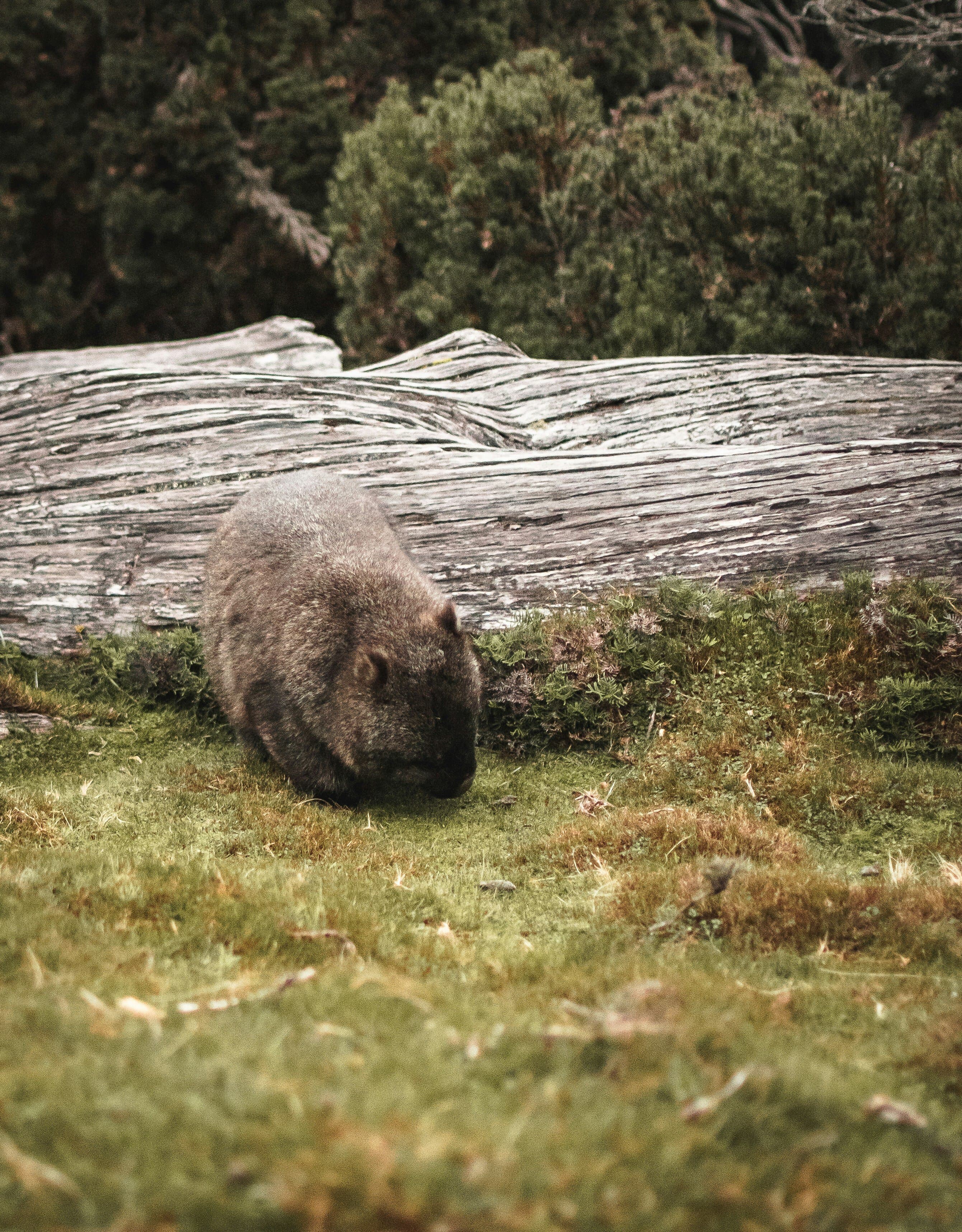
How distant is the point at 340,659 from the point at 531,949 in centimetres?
262

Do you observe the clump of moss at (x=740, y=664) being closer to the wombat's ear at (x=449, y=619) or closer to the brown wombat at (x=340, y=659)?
the brown wombat at (x=340, y=659)

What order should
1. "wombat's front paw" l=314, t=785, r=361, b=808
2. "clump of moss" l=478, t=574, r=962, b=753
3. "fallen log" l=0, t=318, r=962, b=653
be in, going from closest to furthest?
1. "wombat's front paw" l=314, t=785, r=361, b=808
2. "clump of moss" l=478, t=574, r=962, b=753
3. "fallen log" l=0, t=318, r=962, b=653

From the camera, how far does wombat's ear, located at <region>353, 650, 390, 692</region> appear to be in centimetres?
586

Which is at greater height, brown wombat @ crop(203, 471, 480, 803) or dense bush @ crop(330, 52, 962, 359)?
dense bush @ crop(330, 52, 962, 359)

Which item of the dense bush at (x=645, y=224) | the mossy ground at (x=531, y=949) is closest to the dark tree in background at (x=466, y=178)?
the dense bush at (x=645, y=224)

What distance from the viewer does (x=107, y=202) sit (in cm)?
2016

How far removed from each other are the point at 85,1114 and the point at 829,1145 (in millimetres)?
1572

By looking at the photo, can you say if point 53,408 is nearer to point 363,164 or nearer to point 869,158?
point 363,164

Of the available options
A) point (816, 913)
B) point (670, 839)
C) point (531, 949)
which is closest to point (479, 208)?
point (670, 839)

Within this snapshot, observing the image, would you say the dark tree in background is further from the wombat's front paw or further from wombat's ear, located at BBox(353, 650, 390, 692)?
the wombat's front paw

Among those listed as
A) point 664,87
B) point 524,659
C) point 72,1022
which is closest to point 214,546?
point 524,659

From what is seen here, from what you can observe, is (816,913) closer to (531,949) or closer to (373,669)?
(531,949)

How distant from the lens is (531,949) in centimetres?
404

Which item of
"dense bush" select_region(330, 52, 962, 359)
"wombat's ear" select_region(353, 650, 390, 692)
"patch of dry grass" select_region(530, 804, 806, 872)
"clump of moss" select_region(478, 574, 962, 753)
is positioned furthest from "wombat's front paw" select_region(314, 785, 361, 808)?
"dense bush" select_region(330, 52, 962, 359)
